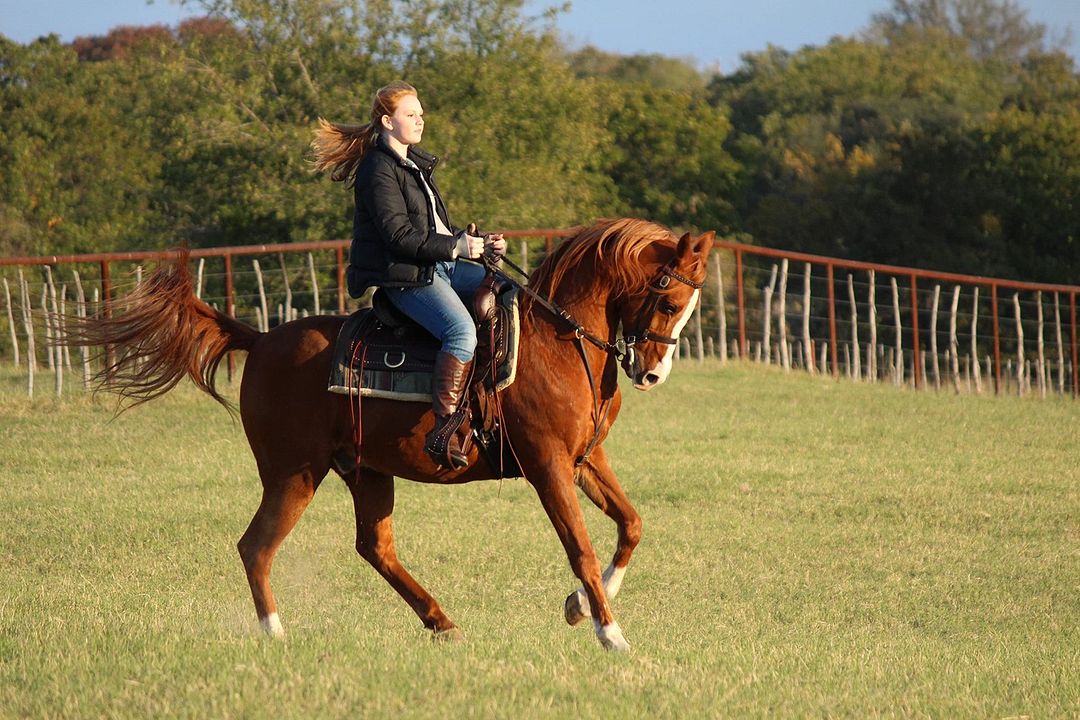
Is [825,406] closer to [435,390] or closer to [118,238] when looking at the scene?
[435,390]

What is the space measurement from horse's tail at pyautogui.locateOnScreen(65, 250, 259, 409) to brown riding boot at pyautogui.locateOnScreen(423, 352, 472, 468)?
4.07 feet

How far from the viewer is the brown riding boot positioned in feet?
20.8

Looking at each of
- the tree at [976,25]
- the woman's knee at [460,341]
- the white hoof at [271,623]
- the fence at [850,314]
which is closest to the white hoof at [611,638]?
the woman's knee at [460,341]

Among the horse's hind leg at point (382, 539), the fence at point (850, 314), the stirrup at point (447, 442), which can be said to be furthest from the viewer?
the fence at point (850, 314)

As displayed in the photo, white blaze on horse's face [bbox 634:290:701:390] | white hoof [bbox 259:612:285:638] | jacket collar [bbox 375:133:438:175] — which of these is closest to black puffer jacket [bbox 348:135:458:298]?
jacket collar [bbox 375:133:438:175]

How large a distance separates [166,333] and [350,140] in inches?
56.9

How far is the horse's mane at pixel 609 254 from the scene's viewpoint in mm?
6461

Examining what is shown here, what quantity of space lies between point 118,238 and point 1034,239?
2572 centimetres

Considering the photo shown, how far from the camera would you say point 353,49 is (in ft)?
107

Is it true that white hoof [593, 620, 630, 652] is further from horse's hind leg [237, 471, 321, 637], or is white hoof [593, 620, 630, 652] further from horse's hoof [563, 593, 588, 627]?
horse's hind leg [237, 471, 321, 637]

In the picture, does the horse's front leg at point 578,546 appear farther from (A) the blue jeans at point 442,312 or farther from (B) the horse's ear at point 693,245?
(B) the horse's ear at point 693,245

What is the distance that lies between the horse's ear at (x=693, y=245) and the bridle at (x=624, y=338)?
67 millimetres

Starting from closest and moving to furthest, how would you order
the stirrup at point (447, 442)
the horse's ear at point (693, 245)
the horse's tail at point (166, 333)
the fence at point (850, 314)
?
the horse's ear at point (693, 245)
the stirrup at point (447, 442)
the horse's tail at point (166, 333)
the fence at point (850, 314)

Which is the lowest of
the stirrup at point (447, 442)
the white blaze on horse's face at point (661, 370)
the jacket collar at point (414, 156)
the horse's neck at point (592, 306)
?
the stirrup at point (447, 442)
